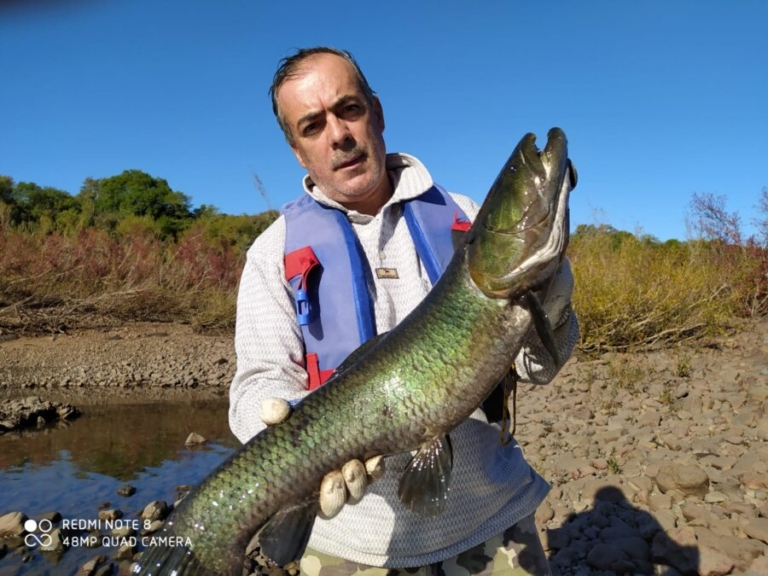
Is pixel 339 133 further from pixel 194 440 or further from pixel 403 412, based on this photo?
pixel 194 440

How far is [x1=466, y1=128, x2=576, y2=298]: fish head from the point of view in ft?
7.64

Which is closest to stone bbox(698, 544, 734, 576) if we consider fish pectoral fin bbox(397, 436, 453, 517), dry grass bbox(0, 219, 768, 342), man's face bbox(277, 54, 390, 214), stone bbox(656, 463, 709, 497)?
stone bbox(656, 463, 709, 497)

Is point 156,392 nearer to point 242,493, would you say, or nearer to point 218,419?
point 218,419

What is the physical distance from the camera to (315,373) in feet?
9.09

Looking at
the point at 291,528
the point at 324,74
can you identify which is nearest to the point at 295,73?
the point at 324,74

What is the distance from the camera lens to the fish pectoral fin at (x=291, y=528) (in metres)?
2.31

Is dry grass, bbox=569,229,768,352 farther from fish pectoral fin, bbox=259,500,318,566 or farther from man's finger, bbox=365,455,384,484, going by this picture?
fish pectoral fin, bbox=259,500,318,566

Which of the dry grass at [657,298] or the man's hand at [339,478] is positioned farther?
the dry grass at [657,298]

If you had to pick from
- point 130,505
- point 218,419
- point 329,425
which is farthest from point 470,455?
point 218,419

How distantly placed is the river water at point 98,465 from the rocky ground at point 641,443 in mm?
935

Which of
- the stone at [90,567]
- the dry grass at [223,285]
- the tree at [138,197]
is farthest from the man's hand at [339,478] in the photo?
the tree at [138,197]

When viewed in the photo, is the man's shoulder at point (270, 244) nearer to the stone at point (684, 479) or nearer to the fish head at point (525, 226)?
the fish head at point (525, 226)

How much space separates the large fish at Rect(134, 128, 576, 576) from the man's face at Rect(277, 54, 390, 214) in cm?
91

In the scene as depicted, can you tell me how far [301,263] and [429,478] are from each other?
3.77 feet
